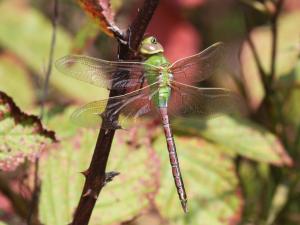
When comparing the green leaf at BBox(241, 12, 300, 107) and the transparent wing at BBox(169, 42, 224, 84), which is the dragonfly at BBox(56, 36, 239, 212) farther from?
the green leaf at BBox(241, 12, 300, 107)

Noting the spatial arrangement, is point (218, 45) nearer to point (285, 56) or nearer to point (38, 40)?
point (285, 56)

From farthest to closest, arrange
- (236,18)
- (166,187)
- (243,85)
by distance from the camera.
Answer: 1. (236,18)
2. (243,85)
3. (166,187)

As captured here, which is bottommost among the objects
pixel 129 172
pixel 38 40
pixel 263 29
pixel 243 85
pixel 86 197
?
pixel 86 197

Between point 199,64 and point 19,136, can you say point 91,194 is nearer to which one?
point 19,136

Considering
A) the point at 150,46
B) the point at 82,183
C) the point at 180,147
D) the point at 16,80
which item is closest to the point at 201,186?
the point at 180,147

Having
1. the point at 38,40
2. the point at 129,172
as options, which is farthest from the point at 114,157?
the point at 38,40

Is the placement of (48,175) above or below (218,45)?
below

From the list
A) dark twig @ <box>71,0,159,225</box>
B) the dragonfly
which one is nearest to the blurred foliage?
the dragonfly
